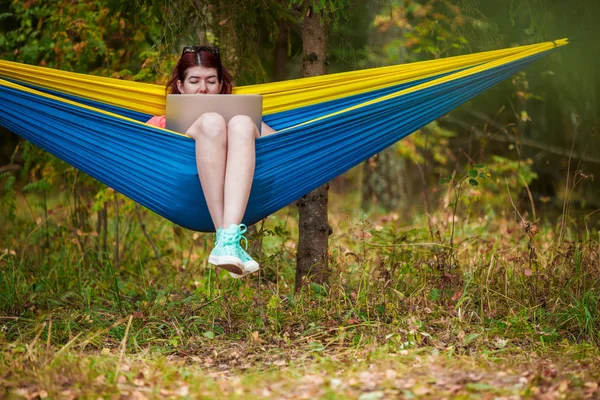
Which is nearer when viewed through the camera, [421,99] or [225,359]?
[225,359]

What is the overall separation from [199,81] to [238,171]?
1.87 feet

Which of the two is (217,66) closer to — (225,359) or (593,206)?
(225,359)

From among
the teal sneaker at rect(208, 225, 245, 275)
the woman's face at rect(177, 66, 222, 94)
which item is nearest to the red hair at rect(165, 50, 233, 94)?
the woman's face at rect(177, 66, 222, 94)

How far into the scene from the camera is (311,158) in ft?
7.73

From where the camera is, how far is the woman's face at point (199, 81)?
8.64ft

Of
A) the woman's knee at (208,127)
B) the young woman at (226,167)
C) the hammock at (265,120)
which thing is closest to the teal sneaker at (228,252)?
the young woman at (226,167)

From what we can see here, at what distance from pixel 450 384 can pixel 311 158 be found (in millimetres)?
864

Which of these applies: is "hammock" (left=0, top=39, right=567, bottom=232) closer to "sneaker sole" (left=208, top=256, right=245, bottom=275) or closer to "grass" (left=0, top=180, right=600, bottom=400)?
"sneaker sole" (left=208, top=256, right=245, bottom=275)

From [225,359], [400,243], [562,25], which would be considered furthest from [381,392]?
[562,25]

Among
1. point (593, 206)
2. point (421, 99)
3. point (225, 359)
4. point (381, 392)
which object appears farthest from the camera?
point (593, 206)

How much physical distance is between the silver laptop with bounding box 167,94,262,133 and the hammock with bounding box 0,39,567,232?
13cm

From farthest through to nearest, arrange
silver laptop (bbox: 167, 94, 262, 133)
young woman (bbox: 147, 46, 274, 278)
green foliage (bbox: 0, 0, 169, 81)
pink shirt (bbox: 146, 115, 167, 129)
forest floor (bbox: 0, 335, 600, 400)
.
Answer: green foliage (bbox: 0, 0, 169, 81), pink shirt (bbox: 146, 115, 167, 129), silver laptop (bbox: 167, 94, 262, 133), young woman (bbox: 147, 46, 274, 278), forest floor (bbox: 0, 335, 600, 400)

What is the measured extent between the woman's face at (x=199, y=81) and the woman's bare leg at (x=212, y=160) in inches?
16.1

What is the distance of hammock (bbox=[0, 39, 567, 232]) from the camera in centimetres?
229
